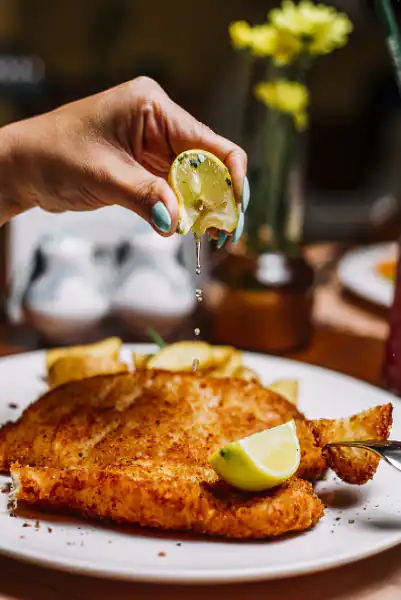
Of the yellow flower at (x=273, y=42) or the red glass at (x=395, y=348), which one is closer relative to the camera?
the red glass at (x=395, y=348)

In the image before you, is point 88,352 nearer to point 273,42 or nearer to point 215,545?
point 215,545

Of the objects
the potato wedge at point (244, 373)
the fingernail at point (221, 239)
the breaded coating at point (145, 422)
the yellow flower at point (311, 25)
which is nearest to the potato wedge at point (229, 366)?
the potato wedge at point (244, 373)

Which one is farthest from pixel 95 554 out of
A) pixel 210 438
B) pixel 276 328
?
pixel 276 328

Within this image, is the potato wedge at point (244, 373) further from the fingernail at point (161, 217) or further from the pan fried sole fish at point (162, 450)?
the fingernail at point (161, 217)

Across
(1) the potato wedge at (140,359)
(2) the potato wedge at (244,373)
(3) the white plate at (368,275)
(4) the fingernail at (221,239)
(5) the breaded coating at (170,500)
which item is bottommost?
(5) the breaded coating at (170,500)

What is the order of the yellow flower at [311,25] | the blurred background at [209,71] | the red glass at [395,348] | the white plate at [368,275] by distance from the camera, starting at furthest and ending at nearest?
1. the blurred background at [209,71]
2. the white plate at [368,275]
3. the yellow flower at [311,25]
4. the red glass at [395,348]

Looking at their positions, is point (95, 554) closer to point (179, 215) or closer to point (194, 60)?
point (179, 215)

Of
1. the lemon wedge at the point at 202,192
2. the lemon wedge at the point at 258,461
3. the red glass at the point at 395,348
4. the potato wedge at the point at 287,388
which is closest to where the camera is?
the lemon wedge at the point at 258,461

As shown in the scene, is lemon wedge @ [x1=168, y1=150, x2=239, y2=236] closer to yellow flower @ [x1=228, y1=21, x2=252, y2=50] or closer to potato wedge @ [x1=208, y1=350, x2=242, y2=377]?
potato wedge @ [x1=208, y1=350, x2=242, y2=377]
